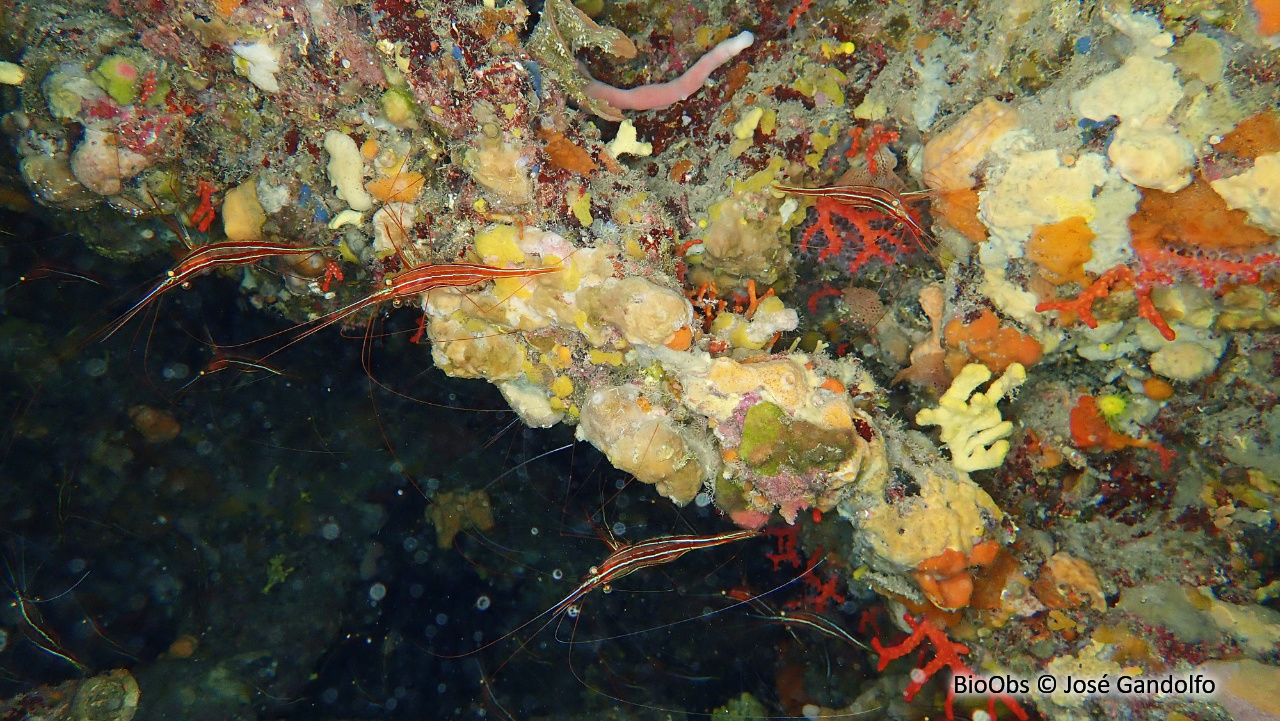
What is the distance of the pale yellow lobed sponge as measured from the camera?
4.38 meters

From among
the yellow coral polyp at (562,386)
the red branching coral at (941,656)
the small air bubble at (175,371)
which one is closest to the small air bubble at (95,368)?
the small air bubble at (175,371)

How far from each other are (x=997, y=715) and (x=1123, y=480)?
2487 millimetres

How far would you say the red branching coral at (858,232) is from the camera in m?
4.68

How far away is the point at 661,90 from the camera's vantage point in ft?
14.0

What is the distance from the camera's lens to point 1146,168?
3268mm

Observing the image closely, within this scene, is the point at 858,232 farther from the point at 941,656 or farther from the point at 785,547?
the point at 941,656

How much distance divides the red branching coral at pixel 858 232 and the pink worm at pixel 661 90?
1.44m

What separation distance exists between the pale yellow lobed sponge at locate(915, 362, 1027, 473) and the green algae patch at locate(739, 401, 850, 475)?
1.35 m

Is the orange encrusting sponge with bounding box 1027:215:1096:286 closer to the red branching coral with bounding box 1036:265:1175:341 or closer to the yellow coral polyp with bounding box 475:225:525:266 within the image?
the red branching coral with bounding box 1036:265:1175:341

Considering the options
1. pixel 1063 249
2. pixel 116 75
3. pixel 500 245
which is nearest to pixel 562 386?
pixel 500 245

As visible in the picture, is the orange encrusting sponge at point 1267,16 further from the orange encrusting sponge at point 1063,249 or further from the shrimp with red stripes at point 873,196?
the shrimp with red stripes at point 873,196

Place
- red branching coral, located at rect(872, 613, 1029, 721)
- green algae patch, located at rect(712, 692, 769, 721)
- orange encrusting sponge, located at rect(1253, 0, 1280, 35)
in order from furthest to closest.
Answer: green algae patch, located at rect(712, 692, 769, 721), red branching coral, located at rect(872, 613, 1029, 721), orange encrusting sponge, located at rect(1253, 0, 1280, 35)

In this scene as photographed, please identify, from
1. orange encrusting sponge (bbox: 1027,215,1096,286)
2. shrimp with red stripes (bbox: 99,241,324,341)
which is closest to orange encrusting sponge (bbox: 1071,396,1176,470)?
orange encrusting sponge (bbox: 1027,215,1096,286)

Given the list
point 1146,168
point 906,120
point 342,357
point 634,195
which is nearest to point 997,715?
point 1146,168
